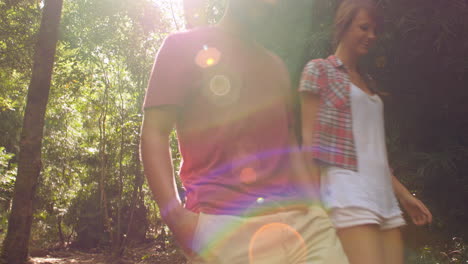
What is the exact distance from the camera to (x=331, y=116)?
254 centimetres

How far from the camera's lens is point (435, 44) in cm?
537

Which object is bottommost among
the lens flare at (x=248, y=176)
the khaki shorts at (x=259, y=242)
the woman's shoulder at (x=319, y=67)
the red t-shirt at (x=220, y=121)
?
the khaki shorts at (x=259, y=242)

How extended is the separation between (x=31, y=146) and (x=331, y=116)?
10795mm

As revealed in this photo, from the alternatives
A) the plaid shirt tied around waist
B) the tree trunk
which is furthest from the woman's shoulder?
the tree trunk

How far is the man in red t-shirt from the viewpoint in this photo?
5.76ft

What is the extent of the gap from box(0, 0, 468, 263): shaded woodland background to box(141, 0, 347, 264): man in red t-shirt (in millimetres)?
357

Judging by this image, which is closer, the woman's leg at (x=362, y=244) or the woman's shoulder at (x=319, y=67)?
the woman's leg at (x=362, y=244)

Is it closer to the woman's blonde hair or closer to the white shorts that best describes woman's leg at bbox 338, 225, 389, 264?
the white shorts

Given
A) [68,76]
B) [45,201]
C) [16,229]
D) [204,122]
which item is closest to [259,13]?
[204,122]

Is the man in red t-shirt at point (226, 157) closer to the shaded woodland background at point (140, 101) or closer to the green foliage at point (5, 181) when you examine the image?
the shaded woodland background at point (140, 101)

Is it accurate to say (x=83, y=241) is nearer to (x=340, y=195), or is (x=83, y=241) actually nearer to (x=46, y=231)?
(x=46, y=231)

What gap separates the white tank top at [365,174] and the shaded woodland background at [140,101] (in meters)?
0.63

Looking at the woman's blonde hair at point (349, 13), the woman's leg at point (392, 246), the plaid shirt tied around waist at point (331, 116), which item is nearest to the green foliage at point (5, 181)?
the woman's blonde hair at point (349, 13)

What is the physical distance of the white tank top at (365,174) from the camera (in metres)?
2.39
